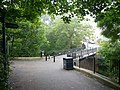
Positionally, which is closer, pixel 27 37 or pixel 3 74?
pixel 3 74

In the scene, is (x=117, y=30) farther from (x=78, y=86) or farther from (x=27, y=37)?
(x=27, y=37)

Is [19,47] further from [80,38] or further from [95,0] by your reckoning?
[95,0]

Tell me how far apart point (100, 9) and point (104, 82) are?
3.48 metres

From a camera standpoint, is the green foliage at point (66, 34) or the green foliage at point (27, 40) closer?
the green foliage at point (27, 40)

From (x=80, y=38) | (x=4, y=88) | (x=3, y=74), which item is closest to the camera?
(x=4, y=88)

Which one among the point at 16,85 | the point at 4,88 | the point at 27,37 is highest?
the point at 27,37

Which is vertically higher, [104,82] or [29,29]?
[29,29]

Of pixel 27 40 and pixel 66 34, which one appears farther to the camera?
pixel 66 34

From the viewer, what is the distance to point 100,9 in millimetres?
10844

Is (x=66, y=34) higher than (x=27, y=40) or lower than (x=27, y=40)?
higher

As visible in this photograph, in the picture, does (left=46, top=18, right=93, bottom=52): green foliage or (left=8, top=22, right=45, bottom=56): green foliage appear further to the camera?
(left=46, top=18, right=93, bottom=52): green foliage

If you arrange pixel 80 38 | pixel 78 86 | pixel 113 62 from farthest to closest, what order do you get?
pixel 80 38 < pixel 113 62 < pixel 78 86

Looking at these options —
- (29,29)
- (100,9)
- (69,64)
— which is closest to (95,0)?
(100,9)

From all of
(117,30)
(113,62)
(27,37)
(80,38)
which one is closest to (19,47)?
(27,37)
